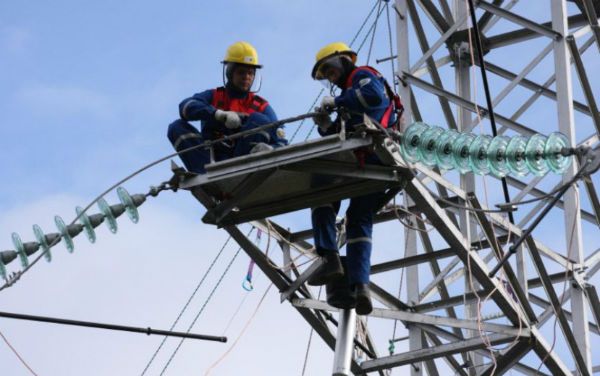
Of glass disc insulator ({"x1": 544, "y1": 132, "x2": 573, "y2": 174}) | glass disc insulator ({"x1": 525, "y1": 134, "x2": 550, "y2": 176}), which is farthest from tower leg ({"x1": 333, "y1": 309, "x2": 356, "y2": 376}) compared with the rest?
glass disc insulator ({"x1": 544, "y1": 132, "x2": 573, "y2": 174})

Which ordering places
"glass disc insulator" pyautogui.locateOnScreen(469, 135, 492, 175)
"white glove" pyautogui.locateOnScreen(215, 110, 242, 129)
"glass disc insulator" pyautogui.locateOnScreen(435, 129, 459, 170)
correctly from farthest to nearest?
"white glove" pyautogui.locateOnScreen(215, 110, 242, 129) → "glass disc insulator" pyautogui.locateOnScreen(435, 129, 459, 170) → "glass disc insulator" pyautogui.locateOnScreen(469, 135, 492, 175)

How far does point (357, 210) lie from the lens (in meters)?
14.3

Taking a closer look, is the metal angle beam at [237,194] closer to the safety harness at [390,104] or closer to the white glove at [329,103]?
the white glove at [329,103]

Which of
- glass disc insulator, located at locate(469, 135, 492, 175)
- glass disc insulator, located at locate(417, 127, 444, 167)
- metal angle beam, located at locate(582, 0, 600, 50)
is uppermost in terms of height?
metal angle beam, located at locate(582, 0, 600, 50)

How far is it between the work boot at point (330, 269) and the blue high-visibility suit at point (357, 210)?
0.06 m

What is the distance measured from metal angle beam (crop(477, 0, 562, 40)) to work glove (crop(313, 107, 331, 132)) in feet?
10.6

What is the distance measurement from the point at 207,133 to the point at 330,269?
159 centimetres

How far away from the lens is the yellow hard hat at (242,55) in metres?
14.8

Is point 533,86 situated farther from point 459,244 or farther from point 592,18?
point 459,244

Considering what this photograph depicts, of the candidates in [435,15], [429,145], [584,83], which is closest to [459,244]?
[429,145]

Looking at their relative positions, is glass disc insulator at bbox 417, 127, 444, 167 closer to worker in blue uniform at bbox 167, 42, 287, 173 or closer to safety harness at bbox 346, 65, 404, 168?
safety harness at bbox 346, 65, 404, 168

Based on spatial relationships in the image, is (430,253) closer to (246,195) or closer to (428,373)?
(428,373)

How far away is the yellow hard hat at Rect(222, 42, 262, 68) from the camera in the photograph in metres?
14.8

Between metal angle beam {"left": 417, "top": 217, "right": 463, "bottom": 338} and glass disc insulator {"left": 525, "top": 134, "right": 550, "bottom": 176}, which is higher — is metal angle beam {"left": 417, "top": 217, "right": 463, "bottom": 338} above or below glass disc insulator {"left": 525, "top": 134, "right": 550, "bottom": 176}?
above
